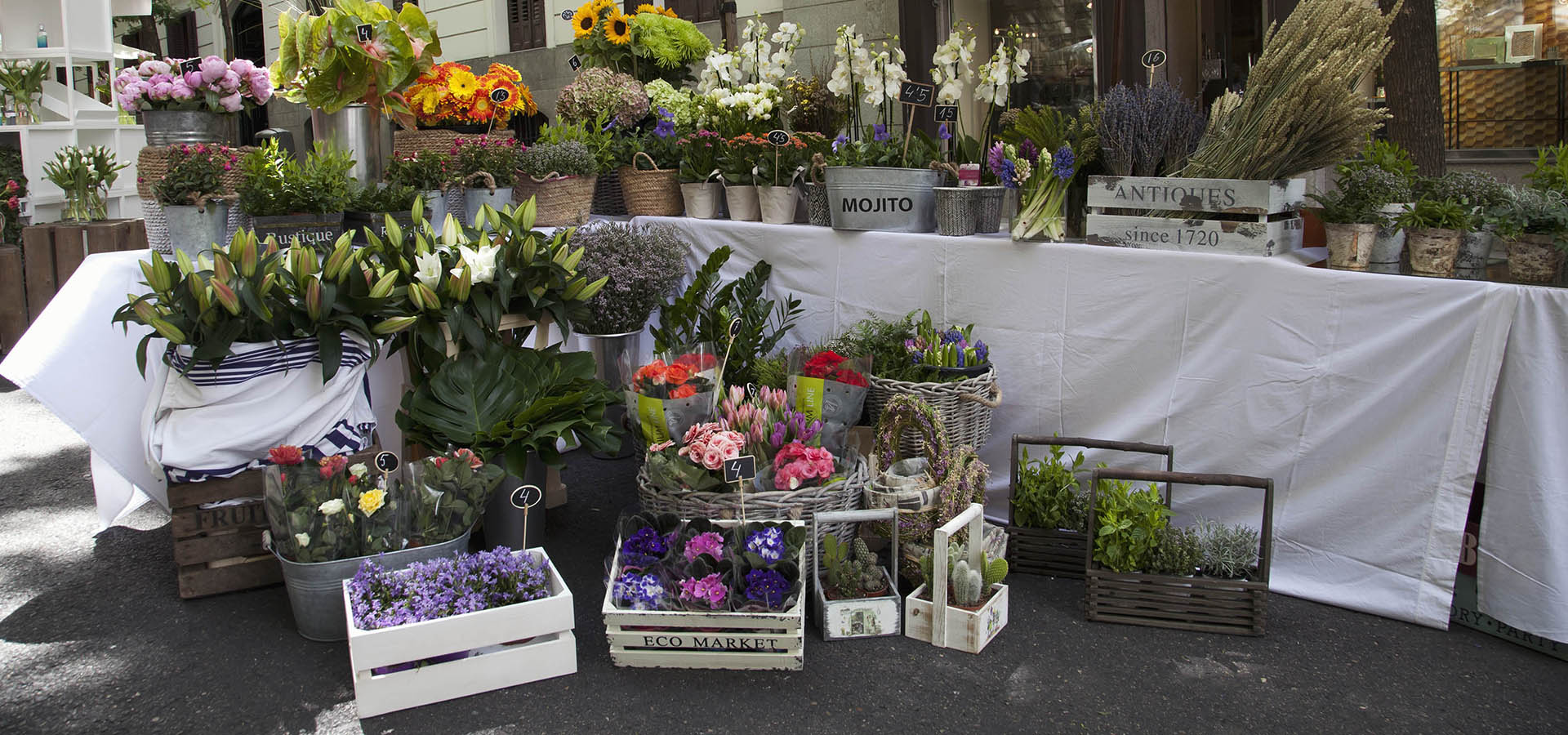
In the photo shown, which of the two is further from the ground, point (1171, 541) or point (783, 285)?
point (783, 285)

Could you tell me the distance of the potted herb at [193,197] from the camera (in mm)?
3814

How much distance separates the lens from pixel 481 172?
448cm

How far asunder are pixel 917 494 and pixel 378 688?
1528 millimetres

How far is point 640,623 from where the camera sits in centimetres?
281

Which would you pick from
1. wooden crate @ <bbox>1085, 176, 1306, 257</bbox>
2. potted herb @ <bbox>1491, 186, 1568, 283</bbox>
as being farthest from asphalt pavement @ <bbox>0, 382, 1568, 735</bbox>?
wooden crate @ <bbox>1085, 176, 1306, 257</bbox>

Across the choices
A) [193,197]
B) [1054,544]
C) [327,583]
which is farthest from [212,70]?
[1054,544]

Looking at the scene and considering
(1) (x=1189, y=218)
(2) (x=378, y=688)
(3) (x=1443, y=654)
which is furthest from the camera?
(1) (x=1189, y=218)

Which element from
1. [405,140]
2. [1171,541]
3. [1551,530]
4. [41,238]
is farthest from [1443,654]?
[41,238]

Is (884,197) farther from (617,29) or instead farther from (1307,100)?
(617,29)

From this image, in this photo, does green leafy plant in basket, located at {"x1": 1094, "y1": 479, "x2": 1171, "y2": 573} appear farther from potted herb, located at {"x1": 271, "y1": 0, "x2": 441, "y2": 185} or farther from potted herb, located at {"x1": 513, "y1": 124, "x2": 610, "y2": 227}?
potted herb, located at {"x1": 271, "y1": 0, "x2": 441, "y2": 185}

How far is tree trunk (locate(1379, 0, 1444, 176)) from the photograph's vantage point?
4.11 m

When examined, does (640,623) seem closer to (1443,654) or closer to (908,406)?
(908,406)

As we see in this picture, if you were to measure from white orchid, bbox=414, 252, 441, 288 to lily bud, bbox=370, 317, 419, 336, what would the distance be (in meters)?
0.13

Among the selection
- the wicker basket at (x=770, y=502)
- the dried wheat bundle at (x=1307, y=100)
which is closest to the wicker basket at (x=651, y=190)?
the wicker basket at (x=770, y=502)
